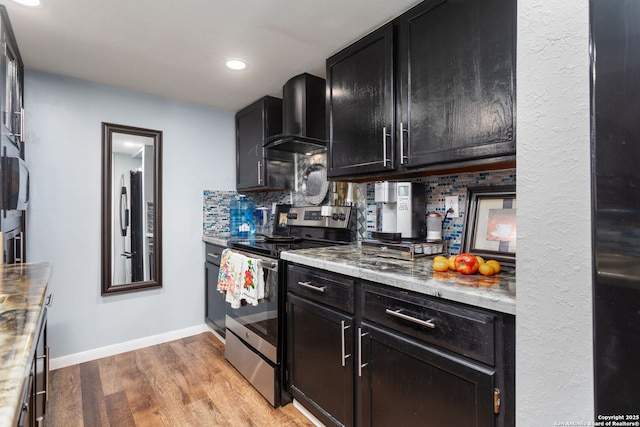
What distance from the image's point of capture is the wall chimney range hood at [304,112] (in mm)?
2326

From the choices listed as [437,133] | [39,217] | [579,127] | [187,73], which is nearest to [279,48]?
[187,73]

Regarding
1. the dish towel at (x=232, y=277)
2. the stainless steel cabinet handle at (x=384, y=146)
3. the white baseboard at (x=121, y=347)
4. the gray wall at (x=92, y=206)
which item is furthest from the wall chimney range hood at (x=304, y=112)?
the white baseboard at (x=121, y=347)

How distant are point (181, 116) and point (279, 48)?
1.46 metres

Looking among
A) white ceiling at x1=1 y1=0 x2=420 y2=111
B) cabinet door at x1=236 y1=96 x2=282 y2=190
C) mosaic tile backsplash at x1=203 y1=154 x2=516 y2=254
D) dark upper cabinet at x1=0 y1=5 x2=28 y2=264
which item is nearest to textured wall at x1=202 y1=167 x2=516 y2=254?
mosaic tile backsplash at x1=203 y1=154 x2=516 y2=254

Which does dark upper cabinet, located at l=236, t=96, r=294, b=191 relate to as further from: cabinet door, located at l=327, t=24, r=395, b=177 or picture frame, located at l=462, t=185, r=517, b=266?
picture frame, located at l=462, t=185, r=517, b=266

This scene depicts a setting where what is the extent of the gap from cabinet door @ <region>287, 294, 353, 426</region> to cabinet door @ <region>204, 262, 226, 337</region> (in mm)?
1091

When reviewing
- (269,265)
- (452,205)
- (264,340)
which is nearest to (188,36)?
(269,265)

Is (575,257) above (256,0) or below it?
below

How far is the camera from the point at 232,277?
2.21 meters

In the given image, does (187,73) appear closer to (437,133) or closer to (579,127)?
(437,133)

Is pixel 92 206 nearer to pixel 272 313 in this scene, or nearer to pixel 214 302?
pixel 214 302

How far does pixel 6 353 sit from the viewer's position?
609 mm

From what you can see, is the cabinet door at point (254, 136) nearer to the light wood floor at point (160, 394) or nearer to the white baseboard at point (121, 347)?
the white baseboard at point (121, 347)

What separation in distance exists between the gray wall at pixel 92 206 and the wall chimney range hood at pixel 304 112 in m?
1.13
